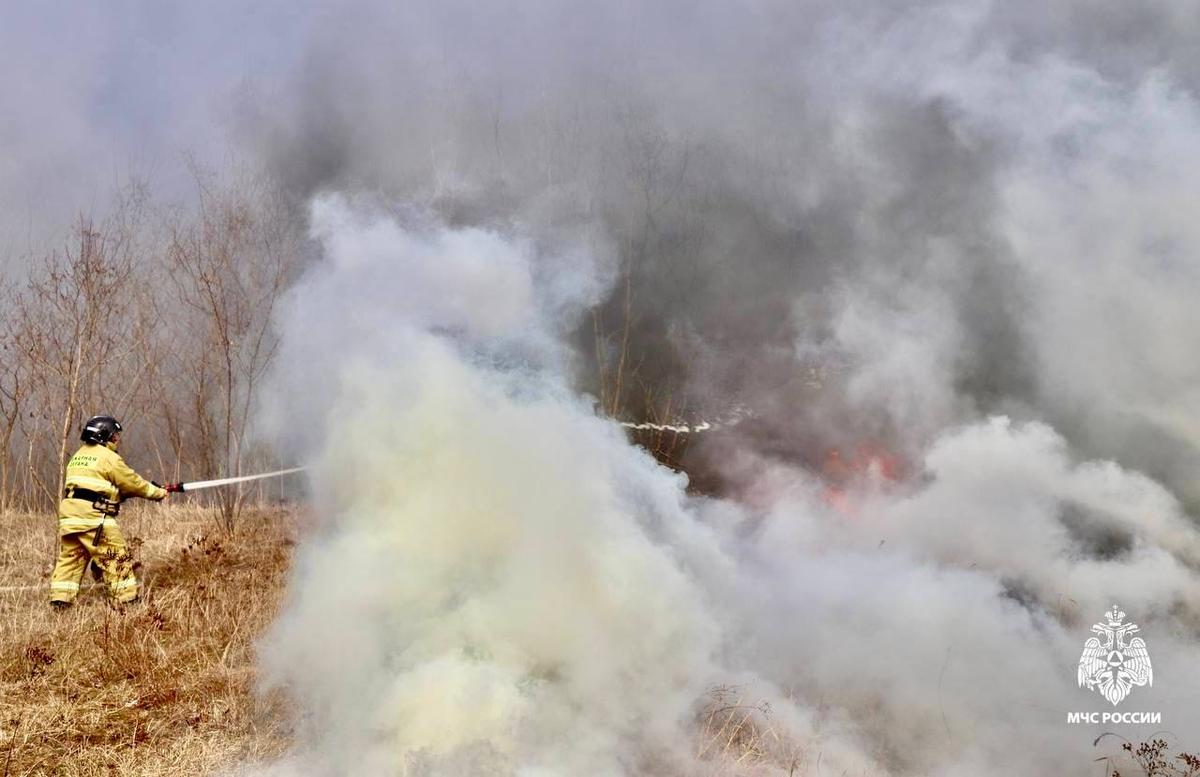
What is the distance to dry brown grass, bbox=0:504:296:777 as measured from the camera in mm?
5414

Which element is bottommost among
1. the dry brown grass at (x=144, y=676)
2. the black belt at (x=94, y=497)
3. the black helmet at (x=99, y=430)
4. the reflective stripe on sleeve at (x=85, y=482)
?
the dry brown grass at (x=144, y=676)

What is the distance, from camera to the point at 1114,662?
273 inches

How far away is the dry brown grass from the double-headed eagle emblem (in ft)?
21.8

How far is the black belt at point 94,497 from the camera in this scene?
915 centimetres

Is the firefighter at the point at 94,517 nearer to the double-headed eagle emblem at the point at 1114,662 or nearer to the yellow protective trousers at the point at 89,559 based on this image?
the yellow protective trousers at the point at 89,559

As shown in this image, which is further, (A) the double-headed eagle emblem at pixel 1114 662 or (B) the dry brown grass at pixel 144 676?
(A) the double-headed eagle emblem at pixel 1114 662

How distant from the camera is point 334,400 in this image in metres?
7.14

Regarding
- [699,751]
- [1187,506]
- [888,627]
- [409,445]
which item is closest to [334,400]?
[409,445]

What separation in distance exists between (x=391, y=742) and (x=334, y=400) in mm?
3205

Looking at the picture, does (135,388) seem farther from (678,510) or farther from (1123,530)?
(1123,530)

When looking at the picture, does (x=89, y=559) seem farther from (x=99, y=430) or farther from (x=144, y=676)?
(x=144, y=676)
